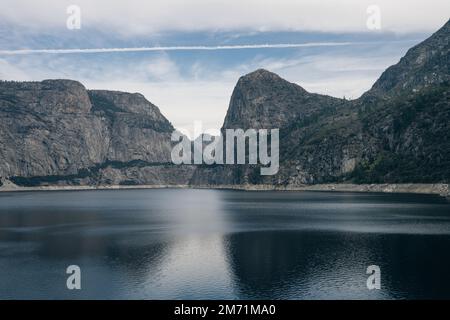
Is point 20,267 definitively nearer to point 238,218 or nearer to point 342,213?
point 238,218

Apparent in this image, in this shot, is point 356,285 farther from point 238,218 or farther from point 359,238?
point 238,218

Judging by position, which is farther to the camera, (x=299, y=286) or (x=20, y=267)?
(x=20, y=267)

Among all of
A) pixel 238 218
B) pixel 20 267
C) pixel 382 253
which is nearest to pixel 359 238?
pixel 382 253
